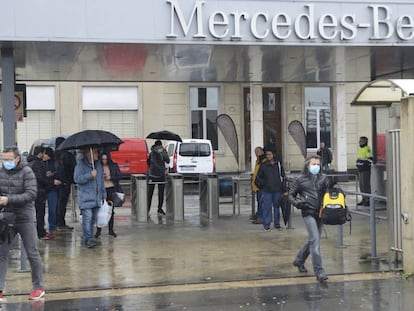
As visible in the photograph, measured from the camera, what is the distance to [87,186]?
11227 millimetres

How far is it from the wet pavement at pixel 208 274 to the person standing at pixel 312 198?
0.34 meters

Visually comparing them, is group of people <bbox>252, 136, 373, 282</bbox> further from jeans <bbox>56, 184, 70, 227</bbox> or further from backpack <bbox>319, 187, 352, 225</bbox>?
jeans <bbox>56, 184, 70, 227</bbox>

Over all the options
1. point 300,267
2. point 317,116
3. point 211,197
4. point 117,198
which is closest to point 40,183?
point 117,198

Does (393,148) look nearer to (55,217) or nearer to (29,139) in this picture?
(55,217)

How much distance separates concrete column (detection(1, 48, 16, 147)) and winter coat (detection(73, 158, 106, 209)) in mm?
1313

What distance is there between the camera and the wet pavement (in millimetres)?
7551

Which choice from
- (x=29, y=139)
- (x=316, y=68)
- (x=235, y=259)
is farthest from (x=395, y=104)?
(x=29, y=139)

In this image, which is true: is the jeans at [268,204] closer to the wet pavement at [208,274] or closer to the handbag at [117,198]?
the wet pavement at [208,274]

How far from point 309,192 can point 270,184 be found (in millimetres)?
4127

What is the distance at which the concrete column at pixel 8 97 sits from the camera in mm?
10414

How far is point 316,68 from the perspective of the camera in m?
14.6

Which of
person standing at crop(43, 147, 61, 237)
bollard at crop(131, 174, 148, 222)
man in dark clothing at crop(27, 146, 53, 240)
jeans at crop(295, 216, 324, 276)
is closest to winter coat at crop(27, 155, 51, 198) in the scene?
man in dark clothing at crop(27, 146, 53, 240)

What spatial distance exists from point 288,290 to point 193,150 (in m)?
17.6

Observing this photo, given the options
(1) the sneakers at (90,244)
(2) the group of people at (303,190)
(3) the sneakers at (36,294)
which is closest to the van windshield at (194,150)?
(2) the group of people at (303,190)
